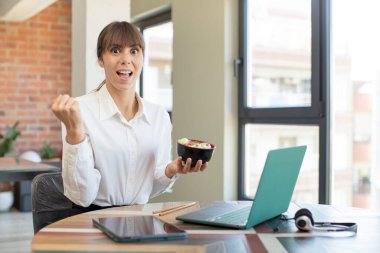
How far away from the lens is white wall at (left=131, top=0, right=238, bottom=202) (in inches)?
159

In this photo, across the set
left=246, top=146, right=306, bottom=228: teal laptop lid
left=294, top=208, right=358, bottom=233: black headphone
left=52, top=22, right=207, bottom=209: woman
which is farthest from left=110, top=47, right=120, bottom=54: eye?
left=294, top=208, right=358, bottom=233: black headphone

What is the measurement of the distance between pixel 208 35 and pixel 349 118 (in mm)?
1352

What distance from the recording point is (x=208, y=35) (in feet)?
13.6

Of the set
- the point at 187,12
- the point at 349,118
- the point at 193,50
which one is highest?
the point at 187,12

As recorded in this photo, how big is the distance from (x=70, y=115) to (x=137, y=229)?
1.35ft

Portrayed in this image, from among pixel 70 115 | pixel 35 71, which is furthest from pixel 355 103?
pixel 35 71

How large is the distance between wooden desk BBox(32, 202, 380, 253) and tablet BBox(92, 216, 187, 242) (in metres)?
0.02

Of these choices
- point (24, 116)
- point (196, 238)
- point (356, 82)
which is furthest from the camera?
point (24, 116)

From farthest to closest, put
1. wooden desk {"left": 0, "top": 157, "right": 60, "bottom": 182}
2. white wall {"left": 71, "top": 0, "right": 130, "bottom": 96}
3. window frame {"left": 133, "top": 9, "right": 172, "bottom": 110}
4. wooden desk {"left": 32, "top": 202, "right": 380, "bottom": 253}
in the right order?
window frame {"left": 133, "top": 9, "right": 172, "bottom": 110}
white wall {"left": 71, "top": 0, "right": 130, "bottom": 96}
wooden desk {"left": 0, "top": 157, "right": 60, "bottom": 182}
wooden desk {"left": 32, "top": 202, "right": 380, "bottom": 253}

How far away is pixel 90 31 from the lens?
3.49 meters

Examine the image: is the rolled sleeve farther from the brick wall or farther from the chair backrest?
the brick wall

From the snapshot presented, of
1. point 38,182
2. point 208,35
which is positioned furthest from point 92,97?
point 208,35

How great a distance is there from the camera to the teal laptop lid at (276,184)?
139 cm

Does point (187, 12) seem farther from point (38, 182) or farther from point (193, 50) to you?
point (38, 182)
